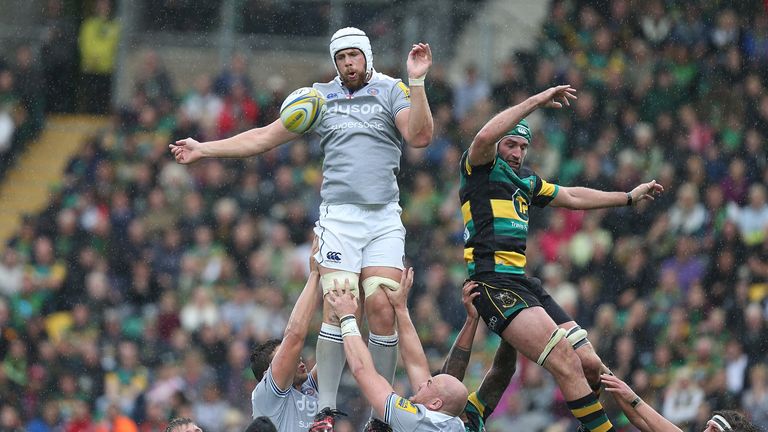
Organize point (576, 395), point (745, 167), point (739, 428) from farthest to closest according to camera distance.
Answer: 1. point (745, 167)
2. point (576, 395)
3. point (739, 428)

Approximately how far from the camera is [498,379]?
30.8 feet

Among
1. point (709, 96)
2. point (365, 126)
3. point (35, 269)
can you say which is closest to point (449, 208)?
point (709, 96)

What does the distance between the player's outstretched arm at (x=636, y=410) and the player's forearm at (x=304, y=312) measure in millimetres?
1789

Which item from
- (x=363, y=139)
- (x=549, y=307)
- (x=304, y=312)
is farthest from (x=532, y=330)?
(x=363, y=139)

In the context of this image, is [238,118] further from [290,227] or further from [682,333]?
[682,333]

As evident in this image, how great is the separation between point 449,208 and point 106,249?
4265 millimetres

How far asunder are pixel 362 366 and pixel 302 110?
1.57m

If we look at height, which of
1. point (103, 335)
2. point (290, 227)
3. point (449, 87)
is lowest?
point (103, 335)

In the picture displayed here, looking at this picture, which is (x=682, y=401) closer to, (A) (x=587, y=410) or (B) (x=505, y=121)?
(A) (x=587, y=410)

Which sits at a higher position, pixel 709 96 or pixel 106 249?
pixel 709 96

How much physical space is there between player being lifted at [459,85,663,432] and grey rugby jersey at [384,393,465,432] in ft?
2.77

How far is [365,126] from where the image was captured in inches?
345

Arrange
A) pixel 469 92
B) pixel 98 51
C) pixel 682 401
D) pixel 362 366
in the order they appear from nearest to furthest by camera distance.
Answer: pixel 362 366
pixel 682 401
pixel 469 92
pixel 98 51

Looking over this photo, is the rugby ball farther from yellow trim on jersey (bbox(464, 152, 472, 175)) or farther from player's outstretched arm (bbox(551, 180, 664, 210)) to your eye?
player's outstretched arm (bbox(551, 180, 664, 210))
